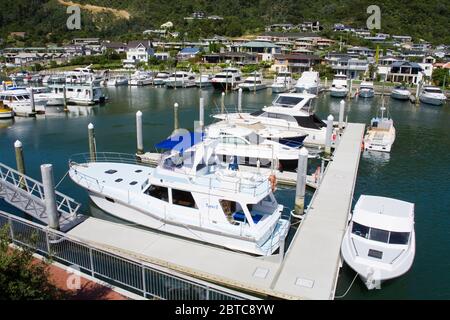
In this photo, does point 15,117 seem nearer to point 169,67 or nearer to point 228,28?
point 169,67

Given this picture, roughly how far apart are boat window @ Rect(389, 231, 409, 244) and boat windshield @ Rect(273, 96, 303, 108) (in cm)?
1879

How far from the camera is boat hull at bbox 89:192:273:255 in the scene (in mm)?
14241

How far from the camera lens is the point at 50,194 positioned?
1416 cm

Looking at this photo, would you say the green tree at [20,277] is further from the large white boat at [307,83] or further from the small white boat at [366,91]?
the small white boat at [366,91]

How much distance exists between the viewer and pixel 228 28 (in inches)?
5138

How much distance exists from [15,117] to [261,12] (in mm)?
136788

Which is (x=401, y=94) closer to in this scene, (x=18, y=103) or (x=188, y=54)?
(x=18, y=103)

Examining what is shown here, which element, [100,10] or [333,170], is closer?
[333,170]

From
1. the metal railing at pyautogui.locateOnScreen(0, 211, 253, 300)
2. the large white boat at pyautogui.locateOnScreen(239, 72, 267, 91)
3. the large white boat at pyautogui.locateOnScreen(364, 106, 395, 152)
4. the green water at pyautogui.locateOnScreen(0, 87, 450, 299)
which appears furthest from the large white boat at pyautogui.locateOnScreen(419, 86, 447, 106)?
the metal railing at pyautogui.locateOnScreen(0, 211, 253, 300)

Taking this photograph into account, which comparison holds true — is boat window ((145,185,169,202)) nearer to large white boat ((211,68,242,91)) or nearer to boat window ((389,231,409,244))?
boat window ((389,231,409,244))

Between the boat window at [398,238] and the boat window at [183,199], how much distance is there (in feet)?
24.6

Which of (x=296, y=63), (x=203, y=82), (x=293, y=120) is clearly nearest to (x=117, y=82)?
(x=203, y=82)

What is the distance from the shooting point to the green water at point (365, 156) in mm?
14295

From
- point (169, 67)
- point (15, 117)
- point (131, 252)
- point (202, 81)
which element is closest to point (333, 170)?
point (131, 252)
